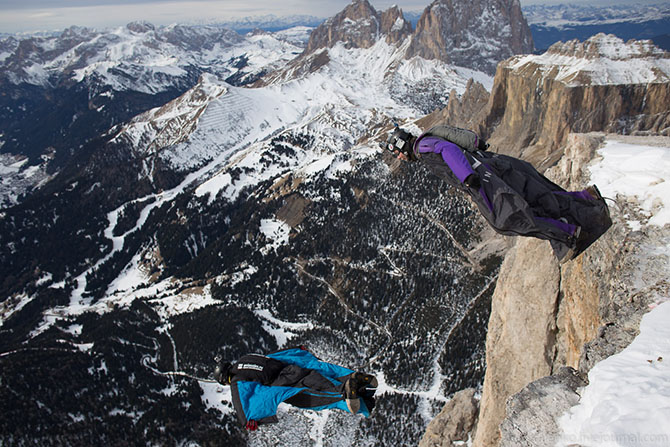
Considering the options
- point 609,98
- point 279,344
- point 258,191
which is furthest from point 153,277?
point 609,98

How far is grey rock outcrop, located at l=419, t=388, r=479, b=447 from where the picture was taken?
23703 mm

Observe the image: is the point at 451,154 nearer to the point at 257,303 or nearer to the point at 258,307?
the point at 258,307

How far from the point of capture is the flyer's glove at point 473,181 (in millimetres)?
9852

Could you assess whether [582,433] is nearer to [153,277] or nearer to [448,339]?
[448,339]

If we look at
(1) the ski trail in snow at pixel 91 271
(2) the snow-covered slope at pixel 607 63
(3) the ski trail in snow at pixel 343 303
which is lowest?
(1) the ski trail in snow at pixel 91 271

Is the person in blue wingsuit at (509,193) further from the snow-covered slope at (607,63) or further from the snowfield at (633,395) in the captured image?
the snow-covered slope at (607,63)

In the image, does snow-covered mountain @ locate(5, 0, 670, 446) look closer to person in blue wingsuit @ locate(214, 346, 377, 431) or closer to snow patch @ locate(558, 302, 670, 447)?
person in blue wingsuit @ locate(214, 346, 377, 431)

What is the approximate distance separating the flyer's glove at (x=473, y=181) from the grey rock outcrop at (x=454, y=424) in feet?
64.8

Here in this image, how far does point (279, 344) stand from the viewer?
95.6 meters

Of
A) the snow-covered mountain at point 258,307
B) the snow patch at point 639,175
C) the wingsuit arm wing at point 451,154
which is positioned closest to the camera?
the wingsuit arm wing at point 451,154

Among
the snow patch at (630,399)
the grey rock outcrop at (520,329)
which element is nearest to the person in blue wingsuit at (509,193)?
the snow patch at (630,399)

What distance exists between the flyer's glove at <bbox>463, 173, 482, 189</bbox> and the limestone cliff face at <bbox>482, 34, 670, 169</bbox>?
69998 millimetres

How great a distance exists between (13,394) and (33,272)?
4353 inches

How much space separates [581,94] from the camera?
248 feet
